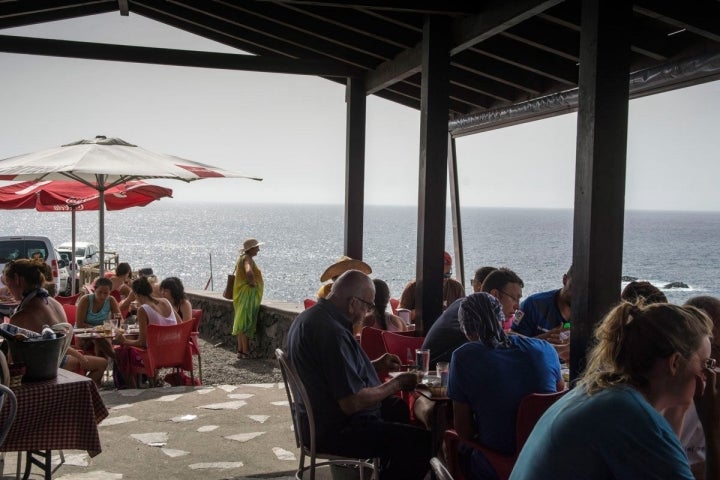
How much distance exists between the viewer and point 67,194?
11.3 metres

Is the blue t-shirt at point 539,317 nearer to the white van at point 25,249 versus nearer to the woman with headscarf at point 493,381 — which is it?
the woman with headscarf at point 493,381

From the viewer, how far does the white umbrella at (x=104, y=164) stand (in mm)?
7039

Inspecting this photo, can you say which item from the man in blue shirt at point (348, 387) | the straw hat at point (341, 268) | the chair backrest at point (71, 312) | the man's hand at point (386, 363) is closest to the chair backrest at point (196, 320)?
the chair backrest at point (71, 312)

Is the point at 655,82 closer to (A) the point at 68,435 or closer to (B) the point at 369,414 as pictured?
(B) the point at 369,414

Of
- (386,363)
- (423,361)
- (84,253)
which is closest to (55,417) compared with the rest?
(386,363)

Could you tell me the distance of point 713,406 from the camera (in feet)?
8.26

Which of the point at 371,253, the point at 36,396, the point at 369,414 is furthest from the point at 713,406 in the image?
the point at 371,253

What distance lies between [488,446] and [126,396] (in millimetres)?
4588

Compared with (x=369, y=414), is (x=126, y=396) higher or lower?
lower

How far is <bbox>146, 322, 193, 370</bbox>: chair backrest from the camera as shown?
22.9ft

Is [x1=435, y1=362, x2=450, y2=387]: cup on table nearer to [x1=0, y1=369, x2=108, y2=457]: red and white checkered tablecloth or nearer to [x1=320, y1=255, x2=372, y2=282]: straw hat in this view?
[x1=0, y1=369, x2=108, y2=457]: red and white checkered tablecloth

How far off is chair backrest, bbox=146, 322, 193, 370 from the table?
2818 mm

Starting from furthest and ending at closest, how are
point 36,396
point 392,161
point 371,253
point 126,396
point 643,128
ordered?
1. point 392,161
2. point 371,253
3. point 643,128
4. point 126,396
5. point 36,396

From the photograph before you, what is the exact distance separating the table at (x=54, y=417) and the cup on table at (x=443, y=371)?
73.6 inches
